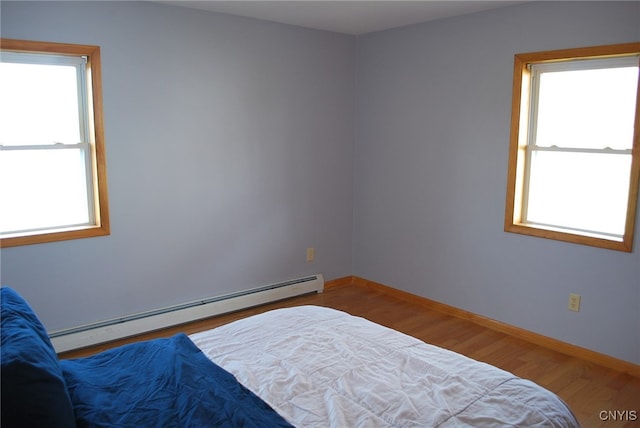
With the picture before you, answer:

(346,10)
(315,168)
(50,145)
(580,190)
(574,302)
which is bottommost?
(574,302)

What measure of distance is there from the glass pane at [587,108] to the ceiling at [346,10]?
0.65 m

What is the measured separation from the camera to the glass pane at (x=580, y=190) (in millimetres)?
3125

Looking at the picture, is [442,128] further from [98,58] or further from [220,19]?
[98,58]

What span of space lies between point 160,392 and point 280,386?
408mm

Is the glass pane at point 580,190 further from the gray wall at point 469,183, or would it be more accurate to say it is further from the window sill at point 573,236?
the gray wall at point 469,183

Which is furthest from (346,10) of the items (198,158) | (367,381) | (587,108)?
(367,381)

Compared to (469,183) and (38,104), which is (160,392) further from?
(469,183)

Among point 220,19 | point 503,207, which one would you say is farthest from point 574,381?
point 220,19

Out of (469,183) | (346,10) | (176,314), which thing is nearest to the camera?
(346,10)

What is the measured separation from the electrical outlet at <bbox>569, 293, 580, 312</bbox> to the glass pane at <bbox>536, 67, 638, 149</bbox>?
0.99 metres

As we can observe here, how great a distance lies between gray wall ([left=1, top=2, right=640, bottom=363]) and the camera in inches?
125

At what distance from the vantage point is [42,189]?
3.20m

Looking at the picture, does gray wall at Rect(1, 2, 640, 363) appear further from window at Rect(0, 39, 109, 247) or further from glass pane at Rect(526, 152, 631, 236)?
glass pane at Rect(526, 152, 631, 236)

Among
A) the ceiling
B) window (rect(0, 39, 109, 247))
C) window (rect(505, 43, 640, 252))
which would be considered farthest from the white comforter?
the ceiling
